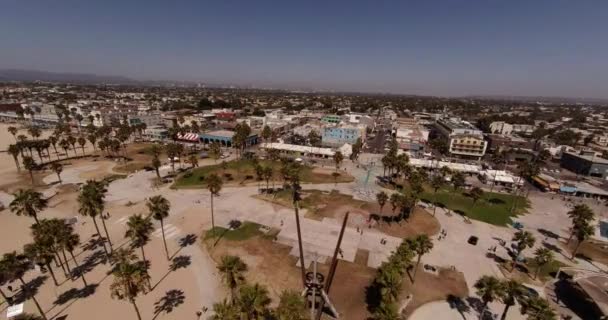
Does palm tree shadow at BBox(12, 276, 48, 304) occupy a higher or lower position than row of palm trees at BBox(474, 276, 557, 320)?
lower

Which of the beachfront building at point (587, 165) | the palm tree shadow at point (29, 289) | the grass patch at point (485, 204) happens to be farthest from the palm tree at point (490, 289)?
the beachfront building at point (587, 165)

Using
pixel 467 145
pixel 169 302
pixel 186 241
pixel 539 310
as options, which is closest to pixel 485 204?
pixel 467 145

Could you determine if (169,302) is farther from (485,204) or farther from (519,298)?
(485,204)

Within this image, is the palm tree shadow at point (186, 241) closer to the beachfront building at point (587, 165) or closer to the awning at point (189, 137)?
the awning at point (189, 137)

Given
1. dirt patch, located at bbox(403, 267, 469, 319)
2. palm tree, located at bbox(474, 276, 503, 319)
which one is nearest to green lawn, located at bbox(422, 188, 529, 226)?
dirt patch, located at bbox(403, 267, 469, 319)

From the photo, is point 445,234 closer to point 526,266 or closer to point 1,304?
point 526,266

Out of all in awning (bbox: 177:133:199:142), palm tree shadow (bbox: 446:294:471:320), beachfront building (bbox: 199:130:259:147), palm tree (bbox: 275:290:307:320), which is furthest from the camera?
awning (bbox: 177:133:199:142)

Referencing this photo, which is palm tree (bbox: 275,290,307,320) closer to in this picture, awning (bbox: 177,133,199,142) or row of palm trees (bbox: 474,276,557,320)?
row of palm trees (bbox: 474,276,557,320)
